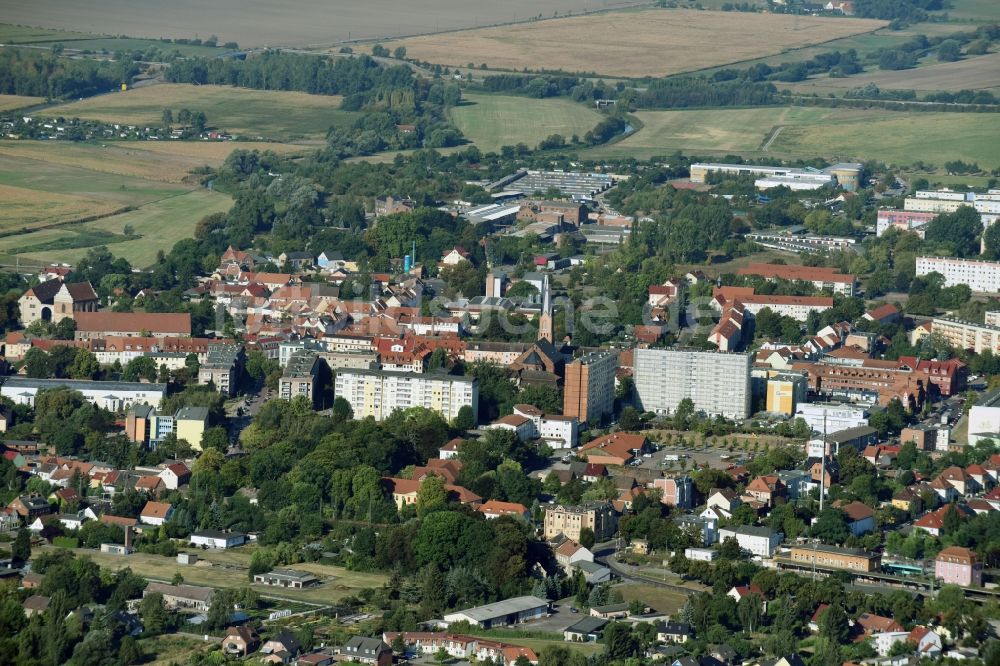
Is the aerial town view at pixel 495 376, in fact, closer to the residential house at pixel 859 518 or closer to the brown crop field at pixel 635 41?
the residential house at pixel 859 518

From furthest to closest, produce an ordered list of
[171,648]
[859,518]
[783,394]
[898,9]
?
[898,9]
[783,394]
[859,518]
[171,648]

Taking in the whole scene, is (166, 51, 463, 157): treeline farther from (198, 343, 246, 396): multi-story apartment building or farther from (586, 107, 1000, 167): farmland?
(198, 343, 246, 396): multi-story apartment building

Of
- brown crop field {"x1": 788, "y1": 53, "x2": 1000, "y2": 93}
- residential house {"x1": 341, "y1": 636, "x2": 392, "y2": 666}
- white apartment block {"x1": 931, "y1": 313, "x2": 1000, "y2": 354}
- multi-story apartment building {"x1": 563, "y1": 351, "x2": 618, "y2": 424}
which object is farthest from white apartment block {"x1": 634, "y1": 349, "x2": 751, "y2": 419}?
brown crop field {"x1": 788, "y1": 53, "x2": 1000, "y2": 93}

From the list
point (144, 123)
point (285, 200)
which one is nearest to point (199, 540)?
point (285, 200)

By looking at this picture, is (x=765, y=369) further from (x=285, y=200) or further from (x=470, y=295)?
(x=285, y=200)

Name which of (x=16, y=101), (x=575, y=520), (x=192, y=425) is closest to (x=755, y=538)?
(x=575, y=520)

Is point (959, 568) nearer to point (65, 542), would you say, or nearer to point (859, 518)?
point (859, 518)
